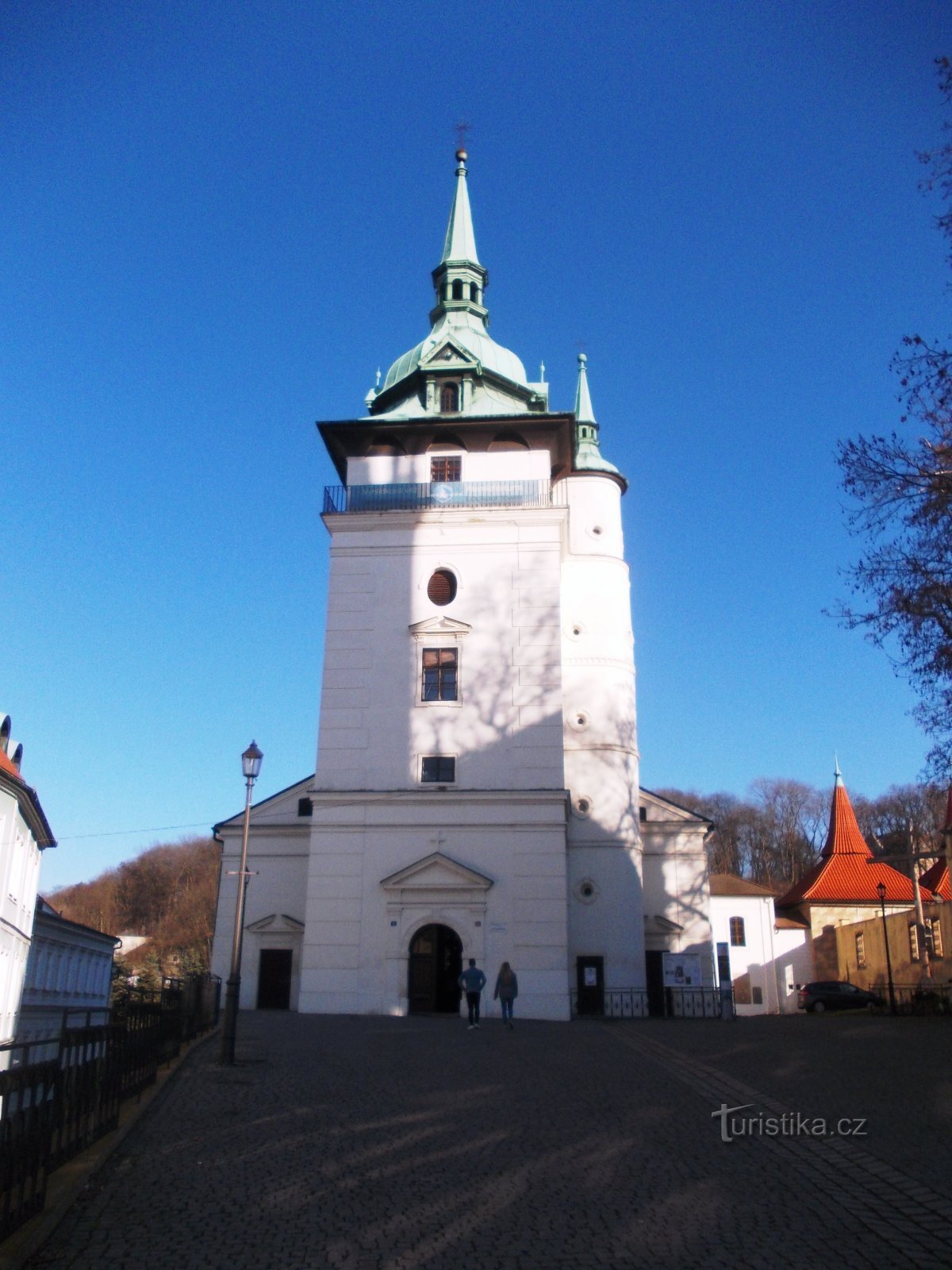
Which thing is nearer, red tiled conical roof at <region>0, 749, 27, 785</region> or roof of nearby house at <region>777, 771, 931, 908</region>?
red tiled conical roof at <region>0, 749, 27, 785</region>

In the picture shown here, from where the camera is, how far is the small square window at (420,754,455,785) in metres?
32.7

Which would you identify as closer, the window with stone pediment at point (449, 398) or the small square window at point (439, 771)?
the small square window at point (439, 771)

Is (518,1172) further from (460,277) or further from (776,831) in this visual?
(776,831)

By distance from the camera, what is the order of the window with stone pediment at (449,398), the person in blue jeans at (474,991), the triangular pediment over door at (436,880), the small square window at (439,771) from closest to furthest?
the person in blue jeans at (474,991), the triangular pediment over door at (436,880), the small square window at (439,771), the window with stone pediment at (449,398)

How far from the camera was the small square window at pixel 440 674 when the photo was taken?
3359 cm

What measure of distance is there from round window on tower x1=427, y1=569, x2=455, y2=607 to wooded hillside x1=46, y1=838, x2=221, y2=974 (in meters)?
64.9

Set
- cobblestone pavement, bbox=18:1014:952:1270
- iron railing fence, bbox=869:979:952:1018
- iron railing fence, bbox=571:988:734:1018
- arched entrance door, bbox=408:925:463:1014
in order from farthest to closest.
A: iron railing fence, bbox=571:988:734:1018 → arched entrance door, bbox=408:925:463:1014 → iron railing fence, bbox=869:979:952:1018 → cobblestone pavement, bbox=18:1014:952:1270

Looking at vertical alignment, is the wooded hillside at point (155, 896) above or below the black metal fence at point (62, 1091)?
above

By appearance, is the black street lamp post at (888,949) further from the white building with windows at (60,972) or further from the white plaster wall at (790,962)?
the white building with windows at (60,972)

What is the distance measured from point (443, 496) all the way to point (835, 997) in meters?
26.9

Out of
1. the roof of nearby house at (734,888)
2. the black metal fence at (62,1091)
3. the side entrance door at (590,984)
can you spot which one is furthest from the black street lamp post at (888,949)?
the black metal fence at (62,1091)

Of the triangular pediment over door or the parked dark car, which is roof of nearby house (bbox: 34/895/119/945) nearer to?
the triangular pediment over door

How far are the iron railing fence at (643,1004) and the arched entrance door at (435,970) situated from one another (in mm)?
3791

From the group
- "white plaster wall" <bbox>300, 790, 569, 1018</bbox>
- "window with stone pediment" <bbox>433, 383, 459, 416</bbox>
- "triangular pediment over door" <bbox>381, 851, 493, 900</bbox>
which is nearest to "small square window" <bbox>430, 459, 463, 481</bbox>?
"window with stone pediment" <bbox>433, 383, 459, 416</bbox>
